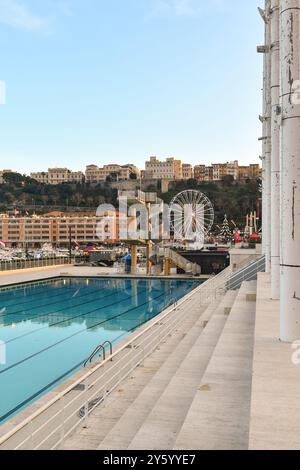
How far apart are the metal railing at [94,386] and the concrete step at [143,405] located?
46 cm

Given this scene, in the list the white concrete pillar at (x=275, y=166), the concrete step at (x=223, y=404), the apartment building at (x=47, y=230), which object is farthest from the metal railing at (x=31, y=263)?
the apartment building at (x=47, y=230)

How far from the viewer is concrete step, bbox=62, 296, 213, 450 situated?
491cm

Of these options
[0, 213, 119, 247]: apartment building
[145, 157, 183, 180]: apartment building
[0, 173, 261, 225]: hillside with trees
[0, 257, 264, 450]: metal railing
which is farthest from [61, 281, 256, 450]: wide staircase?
[145, 157, 183, 180]: apartment building

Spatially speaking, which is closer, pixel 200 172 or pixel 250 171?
pixel 250 171

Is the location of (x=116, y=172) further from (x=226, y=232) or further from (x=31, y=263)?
(x=31, y=263)

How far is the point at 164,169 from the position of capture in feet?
607

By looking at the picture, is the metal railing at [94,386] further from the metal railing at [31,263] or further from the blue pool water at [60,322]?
the metal railing at [31,263]

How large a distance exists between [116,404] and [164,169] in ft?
594

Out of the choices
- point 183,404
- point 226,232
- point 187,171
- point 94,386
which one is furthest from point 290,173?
point 187,171

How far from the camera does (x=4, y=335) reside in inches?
586

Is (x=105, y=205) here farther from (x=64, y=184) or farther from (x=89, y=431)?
(x=89, y=431)

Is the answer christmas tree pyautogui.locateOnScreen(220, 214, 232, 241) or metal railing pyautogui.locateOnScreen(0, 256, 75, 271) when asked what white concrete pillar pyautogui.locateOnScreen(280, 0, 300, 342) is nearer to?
metal railing pyautogui.locateOnScreen(0, 256, 75, 271)

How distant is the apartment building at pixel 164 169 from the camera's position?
18350 cm
